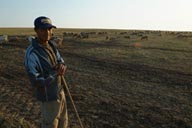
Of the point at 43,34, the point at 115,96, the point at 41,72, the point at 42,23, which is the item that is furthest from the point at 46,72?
the point at 115,96

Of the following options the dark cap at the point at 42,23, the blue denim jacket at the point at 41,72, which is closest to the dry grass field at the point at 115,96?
the blue denim jacket at the point at 41,72

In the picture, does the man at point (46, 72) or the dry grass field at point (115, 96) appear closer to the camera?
the man at point (46, 72)

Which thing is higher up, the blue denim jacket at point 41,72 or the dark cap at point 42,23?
the dark cap at point 42,23

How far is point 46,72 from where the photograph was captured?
4.42m

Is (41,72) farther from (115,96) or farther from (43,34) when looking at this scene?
(115,96)

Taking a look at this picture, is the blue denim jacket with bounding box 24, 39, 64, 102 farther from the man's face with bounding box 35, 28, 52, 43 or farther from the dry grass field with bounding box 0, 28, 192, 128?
the dry grass field with bounding box 0, 28, 192, 128

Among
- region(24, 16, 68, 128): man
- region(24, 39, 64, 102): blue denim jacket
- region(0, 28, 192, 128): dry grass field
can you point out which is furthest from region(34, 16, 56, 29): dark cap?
region(0, 28, 192, 128): dry grass field

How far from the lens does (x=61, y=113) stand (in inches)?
187

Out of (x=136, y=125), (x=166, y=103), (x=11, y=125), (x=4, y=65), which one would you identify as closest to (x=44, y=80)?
(x=11, y=125)

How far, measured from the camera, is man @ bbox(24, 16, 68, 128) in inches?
169

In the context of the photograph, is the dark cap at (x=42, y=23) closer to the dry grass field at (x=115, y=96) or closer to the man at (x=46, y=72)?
the man at (x=46, y=72)

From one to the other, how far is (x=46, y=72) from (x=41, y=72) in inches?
2.9

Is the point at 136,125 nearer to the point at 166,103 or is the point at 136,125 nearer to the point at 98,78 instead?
the point at 166,103

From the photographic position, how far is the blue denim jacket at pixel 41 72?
4289mm
